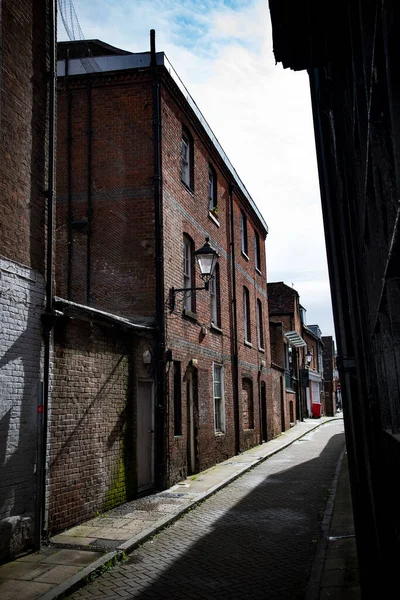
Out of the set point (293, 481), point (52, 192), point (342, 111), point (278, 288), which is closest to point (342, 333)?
point (342, 111)

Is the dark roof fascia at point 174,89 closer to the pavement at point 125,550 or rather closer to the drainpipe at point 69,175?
the drainpipe at point 69,175

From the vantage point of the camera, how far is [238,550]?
7.30 meters

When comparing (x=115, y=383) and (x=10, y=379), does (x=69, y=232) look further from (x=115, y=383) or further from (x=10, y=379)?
(x=10, y=379)

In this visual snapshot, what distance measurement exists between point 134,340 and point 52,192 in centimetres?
386

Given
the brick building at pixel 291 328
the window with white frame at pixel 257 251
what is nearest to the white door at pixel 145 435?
the window with white frame at pixel 257 251

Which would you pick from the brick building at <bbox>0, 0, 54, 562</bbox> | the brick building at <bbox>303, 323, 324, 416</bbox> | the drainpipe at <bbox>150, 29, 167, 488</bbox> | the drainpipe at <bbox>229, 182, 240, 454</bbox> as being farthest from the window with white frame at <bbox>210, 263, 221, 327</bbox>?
the brick building at <bbox>303, 323, 324, 416</bbox>

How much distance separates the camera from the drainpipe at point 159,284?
11570 mm

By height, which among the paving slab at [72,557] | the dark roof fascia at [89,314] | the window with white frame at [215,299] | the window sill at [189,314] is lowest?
the paving slab at [72,557]

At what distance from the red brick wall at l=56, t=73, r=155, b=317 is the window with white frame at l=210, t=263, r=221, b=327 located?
4635mm

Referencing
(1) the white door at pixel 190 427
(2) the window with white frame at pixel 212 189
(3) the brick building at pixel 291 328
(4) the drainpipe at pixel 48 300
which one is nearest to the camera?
(4) the drainpipe at pixel 48 300

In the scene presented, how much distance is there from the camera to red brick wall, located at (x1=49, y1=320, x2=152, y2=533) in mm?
8055

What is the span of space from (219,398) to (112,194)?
7.08 m

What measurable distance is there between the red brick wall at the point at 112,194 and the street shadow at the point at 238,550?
15.3 feet

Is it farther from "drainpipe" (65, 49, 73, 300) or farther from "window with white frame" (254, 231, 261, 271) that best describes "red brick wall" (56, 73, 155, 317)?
"window with white frame" (254, 231, 261, 271)
